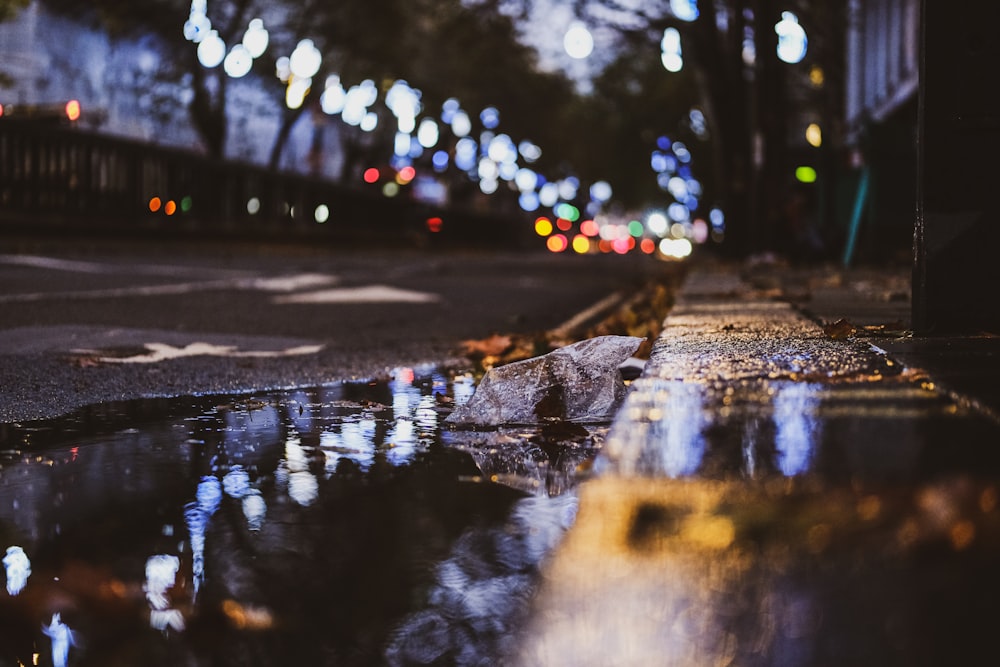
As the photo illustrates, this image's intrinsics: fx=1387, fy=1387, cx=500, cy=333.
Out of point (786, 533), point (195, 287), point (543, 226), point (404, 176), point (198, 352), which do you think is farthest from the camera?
point (404, 176)

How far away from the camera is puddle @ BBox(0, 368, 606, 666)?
2.46 meters

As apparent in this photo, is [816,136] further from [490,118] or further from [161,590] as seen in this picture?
[490,118]

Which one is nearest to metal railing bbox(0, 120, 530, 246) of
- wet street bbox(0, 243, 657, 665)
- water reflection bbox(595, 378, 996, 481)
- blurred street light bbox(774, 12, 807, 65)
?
blurred street light bbox(774, 12, 807, 65)

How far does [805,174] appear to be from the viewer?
27.6 m

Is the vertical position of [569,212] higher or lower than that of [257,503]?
higher

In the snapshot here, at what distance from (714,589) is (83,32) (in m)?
39.0

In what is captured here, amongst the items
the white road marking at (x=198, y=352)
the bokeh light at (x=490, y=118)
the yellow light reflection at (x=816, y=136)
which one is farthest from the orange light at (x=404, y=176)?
the white road marking at (x=198, y=352)

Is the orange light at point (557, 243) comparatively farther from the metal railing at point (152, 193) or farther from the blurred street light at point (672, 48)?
the blurred street light at point (672, 48)

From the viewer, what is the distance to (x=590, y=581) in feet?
7.29

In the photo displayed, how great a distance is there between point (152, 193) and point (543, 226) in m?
35.8

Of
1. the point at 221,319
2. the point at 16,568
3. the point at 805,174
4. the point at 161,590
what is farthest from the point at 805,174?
the point at 161,590

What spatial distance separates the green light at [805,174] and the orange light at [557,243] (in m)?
29.9

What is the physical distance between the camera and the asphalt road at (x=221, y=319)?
6324 millimetres

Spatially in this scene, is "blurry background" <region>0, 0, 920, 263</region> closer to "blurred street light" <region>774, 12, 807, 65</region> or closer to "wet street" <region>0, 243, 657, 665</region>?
"blurred street light" <region>774, 12, 807, 65</region>
